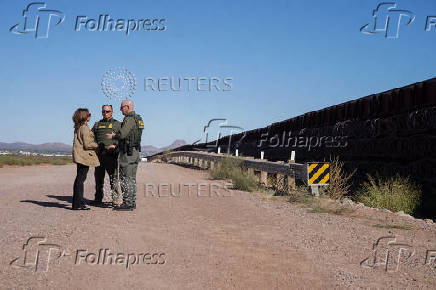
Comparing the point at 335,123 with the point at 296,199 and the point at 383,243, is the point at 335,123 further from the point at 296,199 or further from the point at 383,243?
the point at 383,243

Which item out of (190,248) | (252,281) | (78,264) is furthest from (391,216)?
(78,264)

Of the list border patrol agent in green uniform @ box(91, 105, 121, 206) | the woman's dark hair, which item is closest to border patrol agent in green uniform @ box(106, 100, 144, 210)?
border patrol agent in green uniform @ box(91, 105, 121, 206)

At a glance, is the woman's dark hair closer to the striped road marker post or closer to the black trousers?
the black trousers

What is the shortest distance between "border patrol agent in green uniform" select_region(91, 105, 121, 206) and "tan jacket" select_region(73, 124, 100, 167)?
22 cm

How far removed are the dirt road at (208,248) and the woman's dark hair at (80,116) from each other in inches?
67.8

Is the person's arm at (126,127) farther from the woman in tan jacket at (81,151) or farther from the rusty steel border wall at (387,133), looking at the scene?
the rusty steel border wall at (387,133)

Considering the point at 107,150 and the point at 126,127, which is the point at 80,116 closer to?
the point at 107,150

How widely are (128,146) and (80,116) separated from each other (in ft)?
3.81

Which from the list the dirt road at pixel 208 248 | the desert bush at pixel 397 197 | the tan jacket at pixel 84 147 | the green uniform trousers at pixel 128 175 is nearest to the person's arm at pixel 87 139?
the tan jacket at pixel 84 147

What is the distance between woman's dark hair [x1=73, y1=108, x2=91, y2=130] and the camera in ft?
30.3

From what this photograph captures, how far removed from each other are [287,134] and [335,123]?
4921 millimetres

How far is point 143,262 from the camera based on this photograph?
5242 mm

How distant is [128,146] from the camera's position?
357 inches

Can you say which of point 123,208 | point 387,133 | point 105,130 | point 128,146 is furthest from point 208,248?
point 387,133
